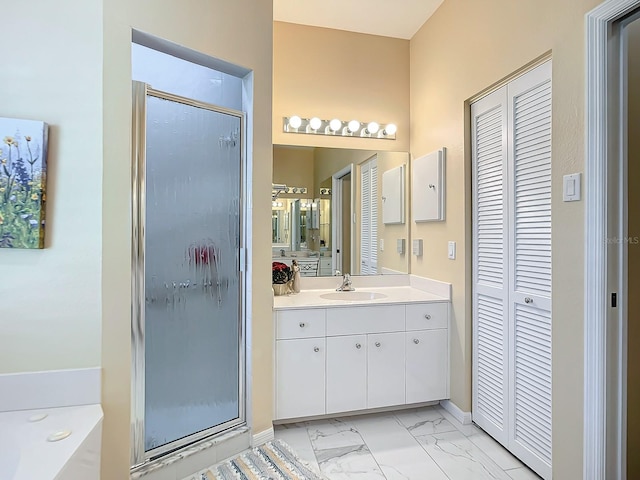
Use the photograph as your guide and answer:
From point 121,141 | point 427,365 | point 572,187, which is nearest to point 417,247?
point 427,365

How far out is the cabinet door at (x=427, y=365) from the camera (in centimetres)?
242

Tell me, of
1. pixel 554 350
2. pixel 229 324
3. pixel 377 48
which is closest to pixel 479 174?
pixel 554 350

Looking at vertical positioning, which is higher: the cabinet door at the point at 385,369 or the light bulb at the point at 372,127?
the light bulb at the point at 372,127

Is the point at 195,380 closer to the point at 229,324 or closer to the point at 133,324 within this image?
the point at 229,324

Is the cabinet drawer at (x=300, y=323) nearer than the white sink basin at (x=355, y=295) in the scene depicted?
Yes

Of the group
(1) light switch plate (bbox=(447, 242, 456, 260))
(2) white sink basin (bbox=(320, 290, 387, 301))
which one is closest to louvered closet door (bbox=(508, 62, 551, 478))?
(1) light switch plate (bbox=(447, 242, 456, 260))

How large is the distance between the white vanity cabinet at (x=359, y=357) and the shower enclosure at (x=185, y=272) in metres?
0.31

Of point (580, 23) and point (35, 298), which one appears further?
point (580, 23)

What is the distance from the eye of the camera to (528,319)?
1.86m

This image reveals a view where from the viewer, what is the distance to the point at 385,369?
93.3 inches

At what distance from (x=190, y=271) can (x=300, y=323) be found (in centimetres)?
72

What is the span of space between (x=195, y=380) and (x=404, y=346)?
1.30 meters

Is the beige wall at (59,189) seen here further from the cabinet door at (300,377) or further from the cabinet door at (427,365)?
the cabinet door at (427,365)

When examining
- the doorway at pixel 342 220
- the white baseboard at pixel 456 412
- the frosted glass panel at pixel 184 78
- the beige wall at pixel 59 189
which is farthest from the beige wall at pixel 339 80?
the white baseboard at pixel 456 412
